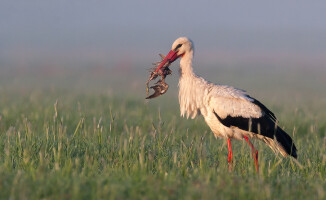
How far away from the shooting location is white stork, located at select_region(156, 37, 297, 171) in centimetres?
705

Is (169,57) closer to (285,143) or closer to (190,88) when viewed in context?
(190,88)

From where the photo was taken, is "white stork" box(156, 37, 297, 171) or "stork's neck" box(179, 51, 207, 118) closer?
"white stork" box(156, 37, 297, 171)

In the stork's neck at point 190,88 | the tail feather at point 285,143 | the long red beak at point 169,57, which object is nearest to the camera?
the tail feather at point 285,143

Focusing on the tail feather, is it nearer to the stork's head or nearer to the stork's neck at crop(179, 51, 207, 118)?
the stork's neck at crop(179, 51, 207, 118)

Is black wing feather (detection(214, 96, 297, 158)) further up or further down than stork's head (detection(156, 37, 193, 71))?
further down

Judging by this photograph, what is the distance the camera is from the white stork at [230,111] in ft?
23.1

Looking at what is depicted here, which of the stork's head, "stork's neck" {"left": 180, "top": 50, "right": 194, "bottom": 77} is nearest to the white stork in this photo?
"stork's neck" {"left": 180, "top": 50, "right": 194, "bottom": 77}

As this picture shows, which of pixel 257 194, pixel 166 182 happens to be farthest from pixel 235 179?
pixel 166 182

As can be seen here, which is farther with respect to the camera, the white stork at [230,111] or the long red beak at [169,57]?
the long red beak at [169,57]

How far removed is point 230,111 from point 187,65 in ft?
3.06

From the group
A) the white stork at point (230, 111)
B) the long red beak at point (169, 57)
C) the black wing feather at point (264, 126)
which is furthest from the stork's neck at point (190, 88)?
the black wing feather at point (264, 126)

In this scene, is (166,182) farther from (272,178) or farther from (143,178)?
(272,178)

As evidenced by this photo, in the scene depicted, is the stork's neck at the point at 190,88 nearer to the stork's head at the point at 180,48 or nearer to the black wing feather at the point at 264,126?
the stork's head at the point at 180,48

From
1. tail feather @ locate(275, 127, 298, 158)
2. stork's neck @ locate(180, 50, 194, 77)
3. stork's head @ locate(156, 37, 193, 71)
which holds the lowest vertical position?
tail feather @ locate(275, 127, 298, 158)
